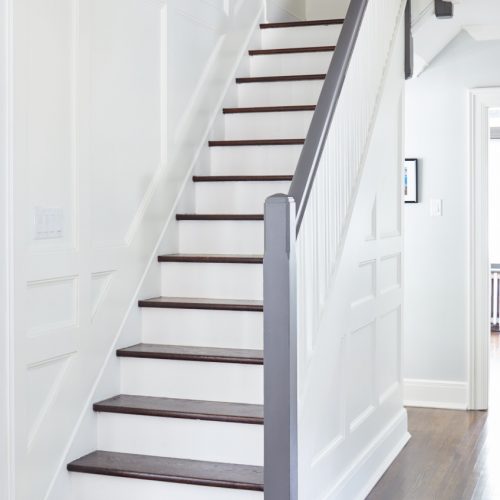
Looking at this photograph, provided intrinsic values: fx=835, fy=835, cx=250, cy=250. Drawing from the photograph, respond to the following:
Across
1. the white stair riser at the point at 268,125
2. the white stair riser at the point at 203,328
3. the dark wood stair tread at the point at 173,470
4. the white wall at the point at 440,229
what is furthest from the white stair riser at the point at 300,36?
the dark wood stair tread at the point at 173,470

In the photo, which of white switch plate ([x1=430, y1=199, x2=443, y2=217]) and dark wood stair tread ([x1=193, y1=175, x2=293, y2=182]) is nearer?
dark wood stair tread ([x1=193, y1=175, x2=293, y2=182])

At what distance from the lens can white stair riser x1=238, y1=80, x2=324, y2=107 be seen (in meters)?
4.60

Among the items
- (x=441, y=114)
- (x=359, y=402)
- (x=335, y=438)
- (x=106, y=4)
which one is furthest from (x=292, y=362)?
(x=441, y=114)

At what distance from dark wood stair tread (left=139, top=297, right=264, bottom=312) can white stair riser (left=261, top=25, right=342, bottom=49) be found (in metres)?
1.97

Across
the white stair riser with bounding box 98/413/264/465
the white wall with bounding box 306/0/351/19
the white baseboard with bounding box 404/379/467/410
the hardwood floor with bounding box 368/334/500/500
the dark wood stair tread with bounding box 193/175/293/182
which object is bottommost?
the hardwood floor with bounding box 368/334/500/500

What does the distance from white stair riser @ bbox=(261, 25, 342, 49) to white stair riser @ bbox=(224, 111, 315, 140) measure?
605mm

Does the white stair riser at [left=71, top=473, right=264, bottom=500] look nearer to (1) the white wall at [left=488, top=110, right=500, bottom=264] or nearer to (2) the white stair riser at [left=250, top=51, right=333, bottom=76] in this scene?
(2) the white stair riser at [left=250, top=51, right=333, bottom=76]

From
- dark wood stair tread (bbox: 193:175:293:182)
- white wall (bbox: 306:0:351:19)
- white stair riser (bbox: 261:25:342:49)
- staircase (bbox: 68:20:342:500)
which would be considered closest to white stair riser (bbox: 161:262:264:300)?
staircase (bbox: 68:20:342:500)

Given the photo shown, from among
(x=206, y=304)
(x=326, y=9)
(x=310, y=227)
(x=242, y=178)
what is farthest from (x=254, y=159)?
(x=326, y=9)

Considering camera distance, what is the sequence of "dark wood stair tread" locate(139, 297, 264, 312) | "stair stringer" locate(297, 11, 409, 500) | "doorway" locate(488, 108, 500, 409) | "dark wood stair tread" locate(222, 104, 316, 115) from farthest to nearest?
"doorway" locate(488, 108, 500, 409), "dark wood stair tread" locate(222, 104, 316, 115), "dark wood stair tread" locate(139, 297, 264, 312), "stair stringer" locate(297, 11, 409, 500)

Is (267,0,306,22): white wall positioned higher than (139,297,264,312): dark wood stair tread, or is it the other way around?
(267,0,306,22): white wall

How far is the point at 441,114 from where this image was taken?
576cm

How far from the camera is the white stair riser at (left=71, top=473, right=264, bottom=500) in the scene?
2.94 m

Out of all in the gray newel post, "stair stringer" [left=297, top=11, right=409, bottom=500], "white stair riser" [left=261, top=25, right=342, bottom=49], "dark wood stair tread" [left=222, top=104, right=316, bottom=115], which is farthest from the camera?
"white stair riser" [left=261, top=25, right=342, bottom=49]
